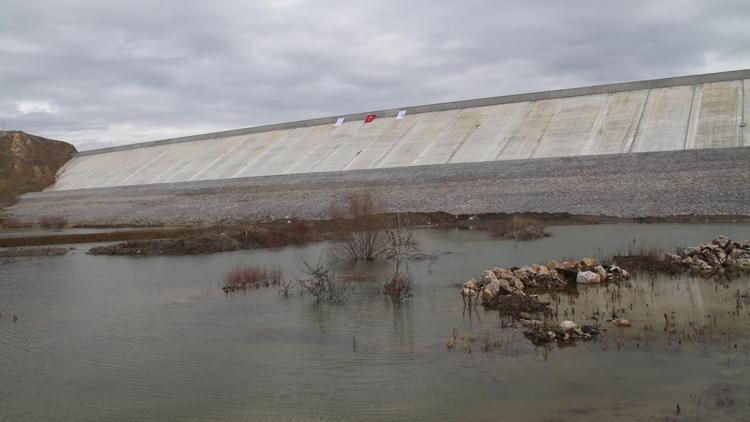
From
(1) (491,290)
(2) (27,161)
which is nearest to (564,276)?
(1) (491,290)

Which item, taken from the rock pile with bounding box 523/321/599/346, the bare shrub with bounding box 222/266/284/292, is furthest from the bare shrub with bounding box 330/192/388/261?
the rock pile with bounding box 523/321/599/346

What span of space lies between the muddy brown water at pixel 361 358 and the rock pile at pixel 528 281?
17.2 inches

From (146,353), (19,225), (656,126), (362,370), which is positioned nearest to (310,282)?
(146,353)

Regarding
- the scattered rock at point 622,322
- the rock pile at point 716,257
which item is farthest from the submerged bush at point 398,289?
the rock pile at point 716,257

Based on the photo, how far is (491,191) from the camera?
2845cm

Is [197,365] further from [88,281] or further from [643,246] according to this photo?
[643,246]

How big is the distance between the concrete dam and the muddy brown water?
12.7 metres

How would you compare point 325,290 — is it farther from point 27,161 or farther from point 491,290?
point 27,161

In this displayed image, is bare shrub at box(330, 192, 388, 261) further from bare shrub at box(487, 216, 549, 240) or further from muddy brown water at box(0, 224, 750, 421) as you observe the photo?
bare shrub at box(487, 216, 549, 240)

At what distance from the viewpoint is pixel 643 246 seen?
15922mm

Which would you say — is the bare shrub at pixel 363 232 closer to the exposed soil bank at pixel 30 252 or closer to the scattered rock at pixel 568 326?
the scattered rock at pixel 568 326

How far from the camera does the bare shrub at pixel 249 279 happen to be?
15.1 metres

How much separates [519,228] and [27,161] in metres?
58.7

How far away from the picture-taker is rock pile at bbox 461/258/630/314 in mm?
11539
